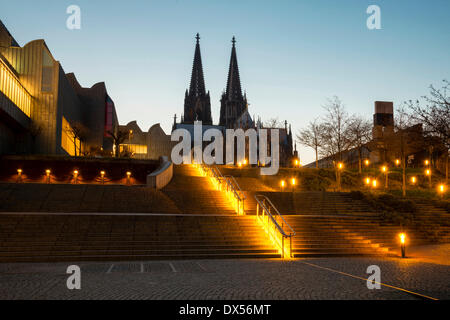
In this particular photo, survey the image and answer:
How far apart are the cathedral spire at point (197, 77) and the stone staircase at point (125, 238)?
284 feet

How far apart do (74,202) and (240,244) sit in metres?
9.31

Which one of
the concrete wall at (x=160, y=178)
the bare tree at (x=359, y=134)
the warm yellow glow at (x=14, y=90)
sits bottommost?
the concrete wall at (x=160, y=178)

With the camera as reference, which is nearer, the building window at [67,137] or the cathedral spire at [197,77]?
the building window at [67,137]

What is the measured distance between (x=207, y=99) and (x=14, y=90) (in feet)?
219

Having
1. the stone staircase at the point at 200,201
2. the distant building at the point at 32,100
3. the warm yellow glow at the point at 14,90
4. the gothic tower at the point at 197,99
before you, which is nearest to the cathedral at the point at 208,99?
the gothic tower at the point at 197,99

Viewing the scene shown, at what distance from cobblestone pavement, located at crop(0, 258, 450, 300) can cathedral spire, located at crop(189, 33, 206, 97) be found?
91224mm

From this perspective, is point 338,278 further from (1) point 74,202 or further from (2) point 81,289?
(1) point 74,202

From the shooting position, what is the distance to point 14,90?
35906 mm

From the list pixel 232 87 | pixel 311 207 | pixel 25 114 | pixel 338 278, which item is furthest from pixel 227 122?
pixel 338 278

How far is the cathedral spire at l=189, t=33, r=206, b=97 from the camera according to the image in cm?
10025

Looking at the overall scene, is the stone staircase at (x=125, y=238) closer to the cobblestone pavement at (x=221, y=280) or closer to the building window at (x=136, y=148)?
the cobblestone pavement at (x=221, y=280)

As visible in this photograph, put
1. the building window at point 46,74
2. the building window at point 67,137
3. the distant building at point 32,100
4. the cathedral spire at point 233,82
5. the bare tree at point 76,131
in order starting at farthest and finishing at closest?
the cathedral spire at point 233,82 → the building window at point 67,137 → the bare tree at point 76,131 → the building window at point 46,74 → the distant building at point 32,100

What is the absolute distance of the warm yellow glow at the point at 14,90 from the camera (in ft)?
111

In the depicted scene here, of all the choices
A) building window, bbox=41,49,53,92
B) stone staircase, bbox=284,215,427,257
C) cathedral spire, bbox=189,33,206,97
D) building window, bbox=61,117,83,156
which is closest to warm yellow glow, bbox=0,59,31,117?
building window, bbox=41,49,53,92
